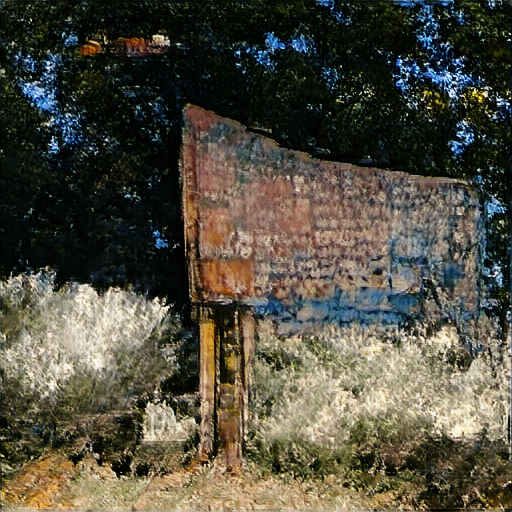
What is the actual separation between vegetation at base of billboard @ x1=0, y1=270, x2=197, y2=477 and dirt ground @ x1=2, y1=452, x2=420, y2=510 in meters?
0.06

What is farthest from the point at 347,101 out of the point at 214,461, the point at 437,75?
the point at 214,461

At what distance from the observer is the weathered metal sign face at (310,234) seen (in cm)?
285

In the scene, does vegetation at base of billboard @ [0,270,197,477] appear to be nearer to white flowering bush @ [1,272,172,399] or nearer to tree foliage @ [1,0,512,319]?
white flowering bush @ [1,272,172,399]

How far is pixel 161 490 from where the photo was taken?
2.90m

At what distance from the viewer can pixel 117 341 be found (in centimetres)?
294

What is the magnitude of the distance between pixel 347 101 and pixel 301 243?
72cm

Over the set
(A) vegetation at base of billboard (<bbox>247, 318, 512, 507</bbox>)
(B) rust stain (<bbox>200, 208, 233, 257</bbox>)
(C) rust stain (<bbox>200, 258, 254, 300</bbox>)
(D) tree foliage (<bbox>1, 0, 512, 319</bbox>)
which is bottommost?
(A) vegetation at base of billboard (<bbox>247, 318, 512, 507</bbox>)

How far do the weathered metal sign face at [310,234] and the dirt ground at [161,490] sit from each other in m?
0.69

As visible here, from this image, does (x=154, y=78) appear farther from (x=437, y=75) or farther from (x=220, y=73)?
(x=437, y=75)

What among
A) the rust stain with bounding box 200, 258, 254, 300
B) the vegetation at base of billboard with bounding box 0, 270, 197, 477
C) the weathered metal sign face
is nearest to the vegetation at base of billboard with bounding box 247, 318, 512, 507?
the weathered metal sign face

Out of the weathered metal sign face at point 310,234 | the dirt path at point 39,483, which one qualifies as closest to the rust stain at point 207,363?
the weathered metal sign face at point 310,234

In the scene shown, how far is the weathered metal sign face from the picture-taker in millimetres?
2846

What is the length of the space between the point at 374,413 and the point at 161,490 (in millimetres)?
951

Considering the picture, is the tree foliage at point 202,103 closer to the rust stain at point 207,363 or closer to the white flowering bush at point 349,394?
the rust stain at point 207,363
